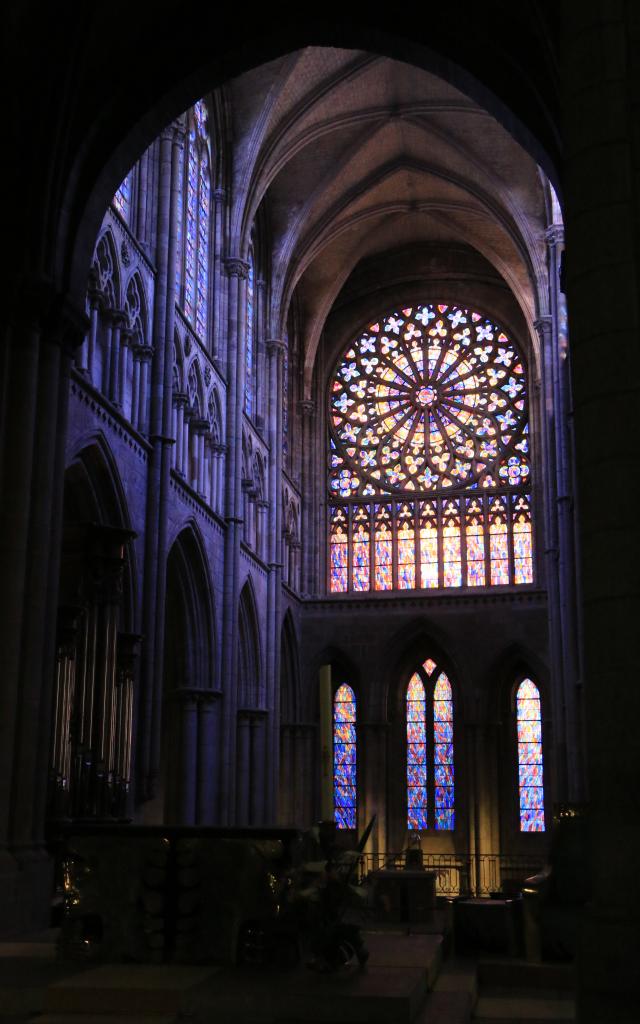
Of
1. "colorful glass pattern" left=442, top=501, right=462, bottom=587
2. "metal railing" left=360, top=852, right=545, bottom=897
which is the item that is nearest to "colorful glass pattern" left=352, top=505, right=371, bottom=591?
"colorful glass pattern" left=442, top=501, right=462, bottom=587

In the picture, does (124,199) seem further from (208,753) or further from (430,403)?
(430,403)

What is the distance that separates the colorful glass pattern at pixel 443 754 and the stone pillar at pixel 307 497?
12.2 feet

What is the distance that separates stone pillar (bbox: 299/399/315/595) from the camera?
27344 millimetres

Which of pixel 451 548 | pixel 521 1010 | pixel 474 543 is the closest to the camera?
pixel 521 1010

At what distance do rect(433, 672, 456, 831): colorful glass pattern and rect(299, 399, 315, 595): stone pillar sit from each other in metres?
3.72

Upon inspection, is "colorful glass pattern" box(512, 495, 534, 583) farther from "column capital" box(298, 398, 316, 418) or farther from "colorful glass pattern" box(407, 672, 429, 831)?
"column capital" box(298, 398, 316, 418)

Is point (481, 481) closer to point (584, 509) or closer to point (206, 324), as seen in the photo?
point (206, 324)

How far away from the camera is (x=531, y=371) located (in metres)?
27.5

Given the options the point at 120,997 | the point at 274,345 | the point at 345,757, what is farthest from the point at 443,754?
the point at 120,997

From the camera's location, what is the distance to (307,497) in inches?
1094

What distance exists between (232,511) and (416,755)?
8.62 metres

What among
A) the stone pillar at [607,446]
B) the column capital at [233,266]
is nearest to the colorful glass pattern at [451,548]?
the column capital at [233,266]

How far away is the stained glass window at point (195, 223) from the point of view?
18547mm

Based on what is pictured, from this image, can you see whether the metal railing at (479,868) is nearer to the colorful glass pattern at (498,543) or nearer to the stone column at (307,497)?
the colorful glass pattern at (498,543)
